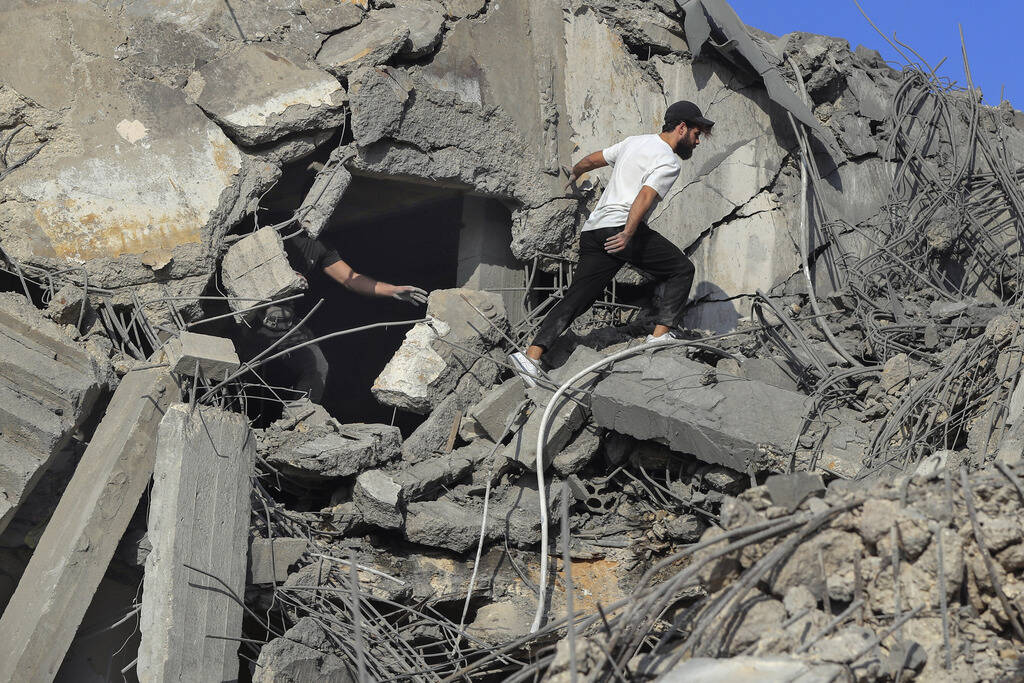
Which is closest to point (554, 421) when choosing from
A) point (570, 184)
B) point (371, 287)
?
point (371, 287)

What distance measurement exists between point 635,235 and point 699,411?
1136mm

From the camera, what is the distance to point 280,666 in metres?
4.23

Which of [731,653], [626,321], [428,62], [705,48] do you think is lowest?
[731,653]

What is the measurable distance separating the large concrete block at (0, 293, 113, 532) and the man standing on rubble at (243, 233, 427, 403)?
1225 mm

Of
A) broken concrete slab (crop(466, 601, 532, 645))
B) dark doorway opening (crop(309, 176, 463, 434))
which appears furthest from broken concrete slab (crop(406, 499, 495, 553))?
dark doorway opening (crop(309, 176, 463, 434))

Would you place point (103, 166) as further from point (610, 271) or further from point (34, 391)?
point (610, 271)

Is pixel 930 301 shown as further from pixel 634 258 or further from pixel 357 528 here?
pixel 357 528

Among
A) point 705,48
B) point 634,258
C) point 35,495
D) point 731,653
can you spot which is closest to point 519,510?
point 634,258

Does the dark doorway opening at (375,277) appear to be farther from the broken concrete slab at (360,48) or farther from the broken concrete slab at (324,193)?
the broken concrete slab at (360,48)

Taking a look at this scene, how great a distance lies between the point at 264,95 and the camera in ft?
17.3

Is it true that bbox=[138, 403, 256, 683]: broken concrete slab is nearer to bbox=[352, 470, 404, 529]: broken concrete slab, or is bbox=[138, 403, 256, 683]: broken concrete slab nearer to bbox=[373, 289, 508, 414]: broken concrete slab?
bbox=[352, 470, 404, 529]: broken concrete slab

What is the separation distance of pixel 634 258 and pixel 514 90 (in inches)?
49.8

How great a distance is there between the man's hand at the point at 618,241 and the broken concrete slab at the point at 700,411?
2.00 ft

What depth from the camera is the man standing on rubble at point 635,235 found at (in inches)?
221
